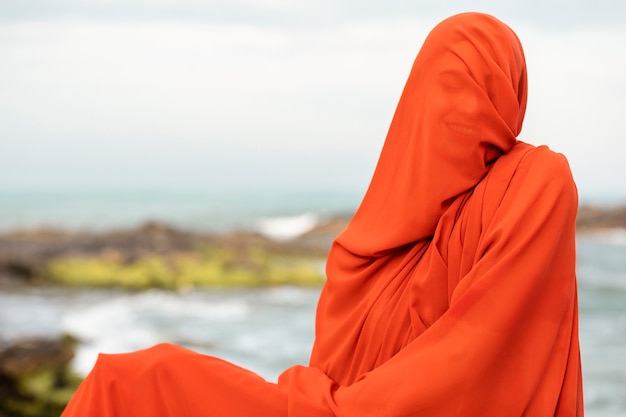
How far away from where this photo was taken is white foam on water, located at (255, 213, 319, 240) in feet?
21.0

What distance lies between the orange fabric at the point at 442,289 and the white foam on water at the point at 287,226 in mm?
4635

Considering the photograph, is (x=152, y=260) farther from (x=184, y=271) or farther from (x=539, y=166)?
(x=539, y=166)

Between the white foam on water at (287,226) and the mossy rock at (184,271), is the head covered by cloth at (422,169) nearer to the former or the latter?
the mossy rock at (184,271)

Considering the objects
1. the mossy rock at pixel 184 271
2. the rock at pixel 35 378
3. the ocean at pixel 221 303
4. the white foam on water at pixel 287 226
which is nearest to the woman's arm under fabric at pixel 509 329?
the rock at pixel 35 378

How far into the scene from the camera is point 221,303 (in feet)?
17.2

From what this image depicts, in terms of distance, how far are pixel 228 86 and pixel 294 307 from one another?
57.3 inches

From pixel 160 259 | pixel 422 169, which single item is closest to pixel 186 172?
pixel 160 259

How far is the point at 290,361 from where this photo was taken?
4031mm

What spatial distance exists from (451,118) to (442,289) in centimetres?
30

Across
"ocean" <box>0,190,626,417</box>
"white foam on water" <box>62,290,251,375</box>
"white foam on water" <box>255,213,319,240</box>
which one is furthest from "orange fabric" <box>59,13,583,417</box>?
"white foam on water" <box>255,213,319,240</box>

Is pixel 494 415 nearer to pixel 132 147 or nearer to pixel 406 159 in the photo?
pixel 406 159

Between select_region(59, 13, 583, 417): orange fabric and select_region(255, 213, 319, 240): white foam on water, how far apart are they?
4.63 metres

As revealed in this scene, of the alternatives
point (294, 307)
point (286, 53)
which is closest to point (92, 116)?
point (286, 53)

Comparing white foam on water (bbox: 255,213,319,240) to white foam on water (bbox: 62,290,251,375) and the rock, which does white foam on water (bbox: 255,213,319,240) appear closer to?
white foam on water (bbox: 62,290,251,375)
